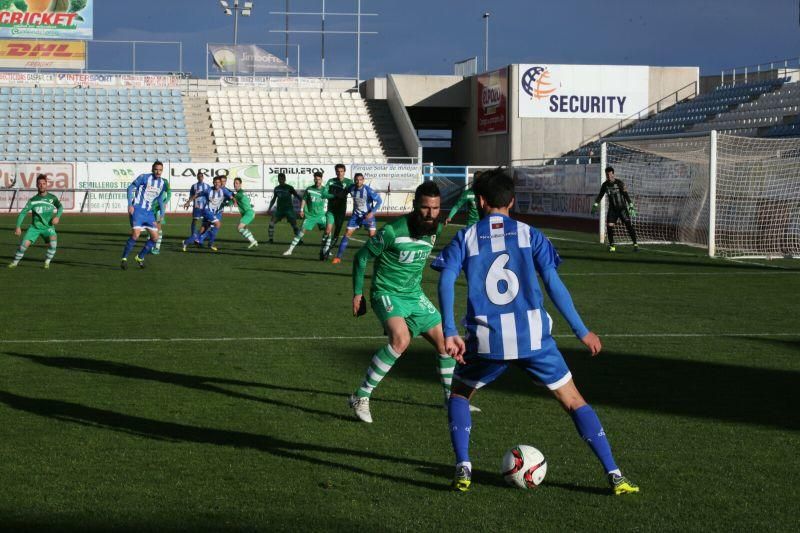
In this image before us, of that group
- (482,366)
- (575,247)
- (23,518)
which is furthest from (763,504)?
(575,247)

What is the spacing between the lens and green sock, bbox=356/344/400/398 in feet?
25.5

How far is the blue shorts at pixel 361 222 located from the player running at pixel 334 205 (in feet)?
1.18

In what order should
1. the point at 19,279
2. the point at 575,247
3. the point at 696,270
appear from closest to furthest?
the point at 19,279
the point at 696,270
the point at 575,247

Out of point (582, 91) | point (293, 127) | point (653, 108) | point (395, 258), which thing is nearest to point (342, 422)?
point (395, 258)

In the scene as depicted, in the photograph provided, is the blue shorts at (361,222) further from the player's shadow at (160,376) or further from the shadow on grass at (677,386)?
the player's shadow at (160,376)

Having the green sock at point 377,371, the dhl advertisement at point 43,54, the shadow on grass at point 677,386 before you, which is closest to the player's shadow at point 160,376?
the green sock at point 377,371

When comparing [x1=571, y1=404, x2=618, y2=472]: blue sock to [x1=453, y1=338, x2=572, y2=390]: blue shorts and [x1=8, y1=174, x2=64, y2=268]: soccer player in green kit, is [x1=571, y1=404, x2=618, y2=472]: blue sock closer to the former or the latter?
[x1=453, y1=338, x2=572, y2=390]: blue shorts

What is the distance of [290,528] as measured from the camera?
527 centimetres

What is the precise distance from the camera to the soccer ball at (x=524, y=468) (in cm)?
590

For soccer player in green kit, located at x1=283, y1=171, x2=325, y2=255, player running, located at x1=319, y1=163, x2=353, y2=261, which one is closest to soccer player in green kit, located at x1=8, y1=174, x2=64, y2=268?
player running, located at x1=319, y1=163, x2=353, y2=261

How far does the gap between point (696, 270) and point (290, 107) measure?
39061 millimetres

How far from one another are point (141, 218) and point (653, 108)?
123 feet

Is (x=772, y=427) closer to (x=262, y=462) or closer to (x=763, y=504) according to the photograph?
(x=763, y=504)

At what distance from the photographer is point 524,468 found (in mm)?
5898
